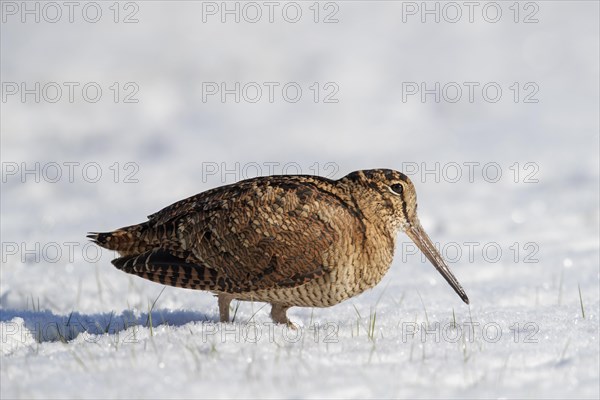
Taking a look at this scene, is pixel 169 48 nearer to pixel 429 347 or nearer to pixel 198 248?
pixel 198 248

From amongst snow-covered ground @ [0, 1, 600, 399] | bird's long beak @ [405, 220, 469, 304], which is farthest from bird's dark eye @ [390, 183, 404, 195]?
snow-covered ground @ [0, 1, 600, 399]

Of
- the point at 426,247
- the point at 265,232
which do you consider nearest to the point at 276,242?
the point at 265,232

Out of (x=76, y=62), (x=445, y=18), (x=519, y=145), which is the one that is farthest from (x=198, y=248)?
(x=445, y=18)

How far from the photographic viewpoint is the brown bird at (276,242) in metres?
5.50

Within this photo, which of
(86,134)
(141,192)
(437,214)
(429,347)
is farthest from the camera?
(86,134)

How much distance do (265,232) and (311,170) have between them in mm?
6752

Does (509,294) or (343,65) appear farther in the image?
(343,65)

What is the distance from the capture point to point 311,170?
483 inches

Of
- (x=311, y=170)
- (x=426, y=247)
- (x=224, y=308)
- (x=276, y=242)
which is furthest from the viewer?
(x=311, y=170)

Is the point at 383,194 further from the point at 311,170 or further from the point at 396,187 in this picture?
the point at 311,170

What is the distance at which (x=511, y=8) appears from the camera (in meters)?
17.2

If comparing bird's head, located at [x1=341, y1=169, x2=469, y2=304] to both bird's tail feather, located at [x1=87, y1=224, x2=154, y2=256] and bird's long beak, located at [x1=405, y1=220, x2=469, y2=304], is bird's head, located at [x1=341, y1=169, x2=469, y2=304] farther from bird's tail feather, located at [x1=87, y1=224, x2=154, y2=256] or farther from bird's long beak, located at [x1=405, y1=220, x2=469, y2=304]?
bird's tail feather, located at [x1=87, y1=224, x2=154, y2=256]

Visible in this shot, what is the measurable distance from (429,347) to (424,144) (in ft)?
30.5

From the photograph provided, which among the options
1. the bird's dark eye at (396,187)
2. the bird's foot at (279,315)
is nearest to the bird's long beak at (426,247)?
the bird's dark eye at (396,187)
